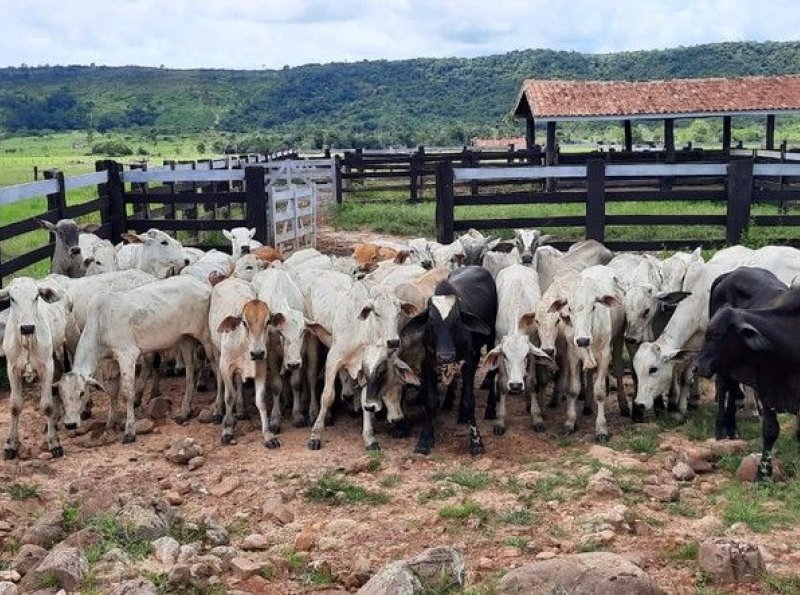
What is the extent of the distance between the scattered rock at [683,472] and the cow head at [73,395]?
5307mm

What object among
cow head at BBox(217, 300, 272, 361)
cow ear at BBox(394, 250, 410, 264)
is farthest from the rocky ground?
cow ear at BBox(394, 250, 410, 264)

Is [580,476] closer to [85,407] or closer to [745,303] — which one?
[745,303]

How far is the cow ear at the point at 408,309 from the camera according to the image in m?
9.30

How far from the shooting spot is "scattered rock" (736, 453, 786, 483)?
7.55 meters

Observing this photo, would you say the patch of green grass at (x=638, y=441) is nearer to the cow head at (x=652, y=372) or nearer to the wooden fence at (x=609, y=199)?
the cow head at (x=652, y=372)

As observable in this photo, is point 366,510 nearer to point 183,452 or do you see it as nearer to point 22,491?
point 183,452

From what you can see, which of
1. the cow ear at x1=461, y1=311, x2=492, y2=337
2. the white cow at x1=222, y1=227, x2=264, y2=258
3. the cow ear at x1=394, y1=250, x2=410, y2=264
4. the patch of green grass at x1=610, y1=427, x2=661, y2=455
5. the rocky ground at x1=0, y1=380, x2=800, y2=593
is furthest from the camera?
the white cow at x1=222, y1=227, x2=264, y2=258

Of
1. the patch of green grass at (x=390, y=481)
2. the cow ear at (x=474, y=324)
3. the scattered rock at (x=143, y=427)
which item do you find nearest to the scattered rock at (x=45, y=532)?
the patch of green grass at (x=390, y=481)

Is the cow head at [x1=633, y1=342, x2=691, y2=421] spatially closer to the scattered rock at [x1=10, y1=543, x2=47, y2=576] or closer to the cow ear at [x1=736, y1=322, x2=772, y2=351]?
the cow ear at [x1=736, y1=322, x2=772, y2=351]

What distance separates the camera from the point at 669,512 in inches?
275

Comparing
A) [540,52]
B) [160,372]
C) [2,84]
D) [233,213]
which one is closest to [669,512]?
[160,372]

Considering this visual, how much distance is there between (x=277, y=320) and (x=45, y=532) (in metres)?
3.33

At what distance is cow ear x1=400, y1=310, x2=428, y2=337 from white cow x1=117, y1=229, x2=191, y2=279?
455 cm

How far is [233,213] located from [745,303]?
58.6ft
